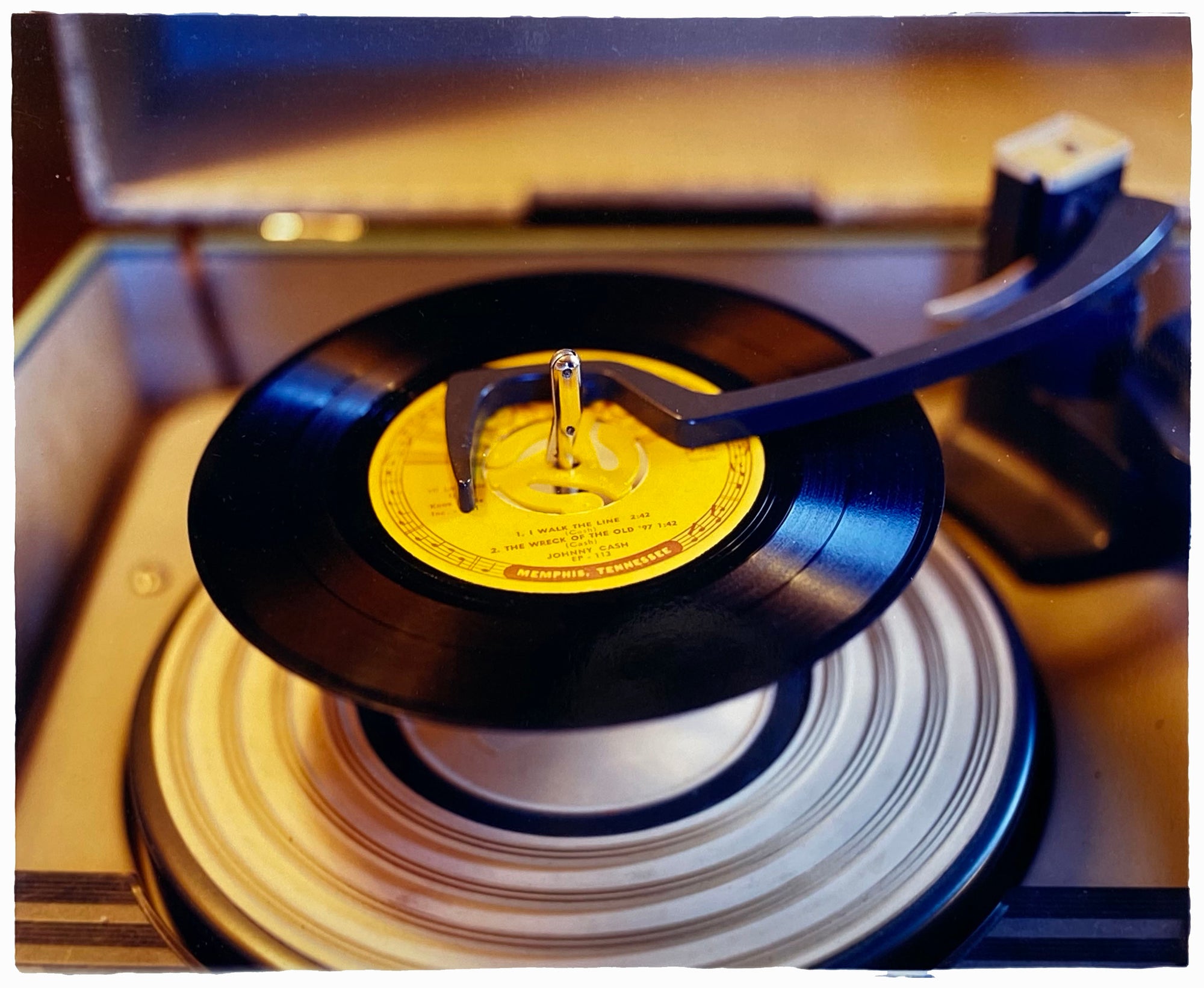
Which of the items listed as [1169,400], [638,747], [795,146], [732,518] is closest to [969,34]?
[795,146]

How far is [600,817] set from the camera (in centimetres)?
73

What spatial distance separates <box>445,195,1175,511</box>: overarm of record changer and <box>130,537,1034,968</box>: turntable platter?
0.57ft

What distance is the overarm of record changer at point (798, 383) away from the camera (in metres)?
0.74

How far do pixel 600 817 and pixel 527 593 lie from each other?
0.54 ft

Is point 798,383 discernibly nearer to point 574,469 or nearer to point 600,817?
point 574,469

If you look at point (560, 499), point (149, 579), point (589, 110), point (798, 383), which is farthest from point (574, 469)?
point (589, 110)

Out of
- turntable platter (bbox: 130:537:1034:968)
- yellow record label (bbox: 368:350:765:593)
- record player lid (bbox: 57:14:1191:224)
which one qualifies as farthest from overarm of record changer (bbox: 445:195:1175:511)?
record player lid (bbox: 57:14:1191:224)

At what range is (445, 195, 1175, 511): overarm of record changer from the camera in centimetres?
74

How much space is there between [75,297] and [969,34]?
2.79 ft

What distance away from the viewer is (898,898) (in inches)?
26.7

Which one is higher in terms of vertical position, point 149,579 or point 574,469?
point 574,469

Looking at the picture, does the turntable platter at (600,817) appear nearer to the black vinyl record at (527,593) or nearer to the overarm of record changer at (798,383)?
the black vinyl record at (527,593)

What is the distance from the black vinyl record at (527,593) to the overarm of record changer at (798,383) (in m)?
0.03

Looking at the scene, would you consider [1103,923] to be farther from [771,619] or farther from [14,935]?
[14,935]
